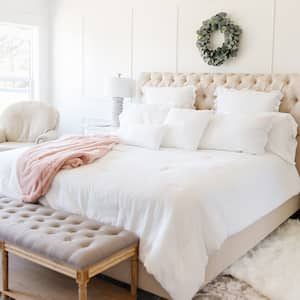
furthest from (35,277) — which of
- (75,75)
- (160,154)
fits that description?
(75,75)

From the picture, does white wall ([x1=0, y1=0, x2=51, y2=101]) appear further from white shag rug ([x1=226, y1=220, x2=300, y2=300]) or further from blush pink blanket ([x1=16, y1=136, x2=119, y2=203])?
white shag rug ([x1=226, y1=220, x2=300, y2=300])

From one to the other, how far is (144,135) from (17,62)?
293cm

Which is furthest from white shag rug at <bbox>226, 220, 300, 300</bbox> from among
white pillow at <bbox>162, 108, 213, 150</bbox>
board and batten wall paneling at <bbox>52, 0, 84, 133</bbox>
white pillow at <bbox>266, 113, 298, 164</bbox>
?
board and batten wall paneling at <bbox>52, 0, 84, 133</bbox>

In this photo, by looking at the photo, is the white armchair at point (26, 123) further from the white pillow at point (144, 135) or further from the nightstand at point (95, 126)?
the white pillow at point (144, 135)

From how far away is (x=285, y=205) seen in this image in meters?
A: 3.84

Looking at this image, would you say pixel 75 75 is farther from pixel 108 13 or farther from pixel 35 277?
pixel 35 277

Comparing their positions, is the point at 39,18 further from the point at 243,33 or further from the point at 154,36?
the point at 243,33

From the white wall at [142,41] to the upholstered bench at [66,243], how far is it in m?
2.65

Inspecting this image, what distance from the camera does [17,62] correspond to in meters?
6.08

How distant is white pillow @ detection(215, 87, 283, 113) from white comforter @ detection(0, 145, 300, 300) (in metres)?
0.75

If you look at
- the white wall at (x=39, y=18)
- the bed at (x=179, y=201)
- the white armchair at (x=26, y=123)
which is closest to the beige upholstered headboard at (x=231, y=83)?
the bed at (x=179, y=201)

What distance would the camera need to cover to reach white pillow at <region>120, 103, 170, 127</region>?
4.37m

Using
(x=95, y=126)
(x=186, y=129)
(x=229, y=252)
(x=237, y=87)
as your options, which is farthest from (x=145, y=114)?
(x=229, y=252)

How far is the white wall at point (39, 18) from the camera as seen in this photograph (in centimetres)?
568
